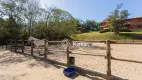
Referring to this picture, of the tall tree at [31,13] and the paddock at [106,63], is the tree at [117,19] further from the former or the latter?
the paddock at [106,63]

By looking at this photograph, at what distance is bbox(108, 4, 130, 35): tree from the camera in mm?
27281

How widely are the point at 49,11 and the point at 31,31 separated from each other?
347 cm

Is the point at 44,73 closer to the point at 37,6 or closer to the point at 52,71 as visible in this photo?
the point at 52,71

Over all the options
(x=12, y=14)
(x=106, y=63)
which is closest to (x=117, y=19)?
(x=12, y=14)

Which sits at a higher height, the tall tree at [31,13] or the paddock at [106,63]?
the tall tree at [31,13]

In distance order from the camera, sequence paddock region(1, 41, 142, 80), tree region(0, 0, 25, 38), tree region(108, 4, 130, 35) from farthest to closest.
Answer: tree region(108, 4, 130, 35) < tree region(0, 0, 25, 38) < paddock region(1, 41, 142, 80)

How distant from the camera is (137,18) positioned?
39219 millimetres

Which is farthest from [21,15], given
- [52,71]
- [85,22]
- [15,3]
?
[85,22]

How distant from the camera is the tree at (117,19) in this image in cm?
2728

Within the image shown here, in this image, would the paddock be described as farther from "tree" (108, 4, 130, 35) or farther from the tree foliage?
"tree" (108, 4, 130, 35)

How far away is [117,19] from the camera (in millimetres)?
27281

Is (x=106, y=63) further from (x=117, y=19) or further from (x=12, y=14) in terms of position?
(x=117, y=19)

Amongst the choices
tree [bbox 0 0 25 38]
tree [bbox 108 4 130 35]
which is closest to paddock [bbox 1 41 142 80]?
tree [bbox 0 0 25 38]

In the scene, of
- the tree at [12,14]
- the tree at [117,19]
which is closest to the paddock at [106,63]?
the tree at [12,14]
